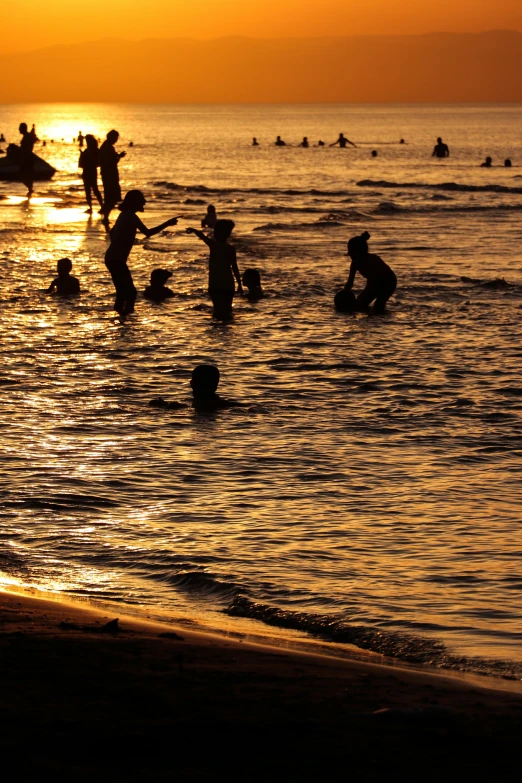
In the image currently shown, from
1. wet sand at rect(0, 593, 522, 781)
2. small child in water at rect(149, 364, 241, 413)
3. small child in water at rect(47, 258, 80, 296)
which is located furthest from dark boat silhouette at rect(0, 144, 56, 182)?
wet sand at rect(0, 593, 522, 781)

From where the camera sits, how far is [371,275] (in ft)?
54.1

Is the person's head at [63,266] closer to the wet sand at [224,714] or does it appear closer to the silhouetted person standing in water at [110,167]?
the silhouetted person standing in water at [110,167]

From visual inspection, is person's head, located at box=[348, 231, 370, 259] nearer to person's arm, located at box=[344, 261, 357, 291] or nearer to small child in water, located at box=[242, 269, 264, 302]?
person's arm, located at box=[344, 261, 357, 291]

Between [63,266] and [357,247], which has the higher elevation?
[357,247]

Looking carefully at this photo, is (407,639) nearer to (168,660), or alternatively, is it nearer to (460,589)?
(460,589)

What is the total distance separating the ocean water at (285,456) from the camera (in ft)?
20.5

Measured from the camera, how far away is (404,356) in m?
13.5

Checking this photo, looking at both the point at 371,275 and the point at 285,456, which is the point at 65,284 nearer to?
the point at 371,275

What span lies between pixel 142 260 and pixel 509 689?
18327 millimetres

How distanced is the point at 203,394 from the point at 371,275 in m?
6.30

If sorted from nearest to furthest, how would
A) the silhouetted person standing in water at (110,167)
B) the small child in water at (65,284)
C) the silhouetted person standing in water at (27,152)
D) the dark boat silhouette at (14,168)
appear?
the small child in water at (65,284) < the silhouetted person standing in water at (110,167) < the silhouetted person standing in water at (27,152) < the dark boat silhouette at (14,168)

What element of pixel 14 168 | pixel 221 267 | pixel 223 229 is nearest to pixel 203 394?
pixel 223 229

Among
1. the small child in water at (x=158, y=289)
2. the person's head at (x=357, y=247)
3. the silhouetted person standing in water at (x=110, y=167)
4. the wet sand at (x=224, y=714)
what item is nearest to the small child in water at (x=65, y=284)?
the small child in water at (x=158, y=289)

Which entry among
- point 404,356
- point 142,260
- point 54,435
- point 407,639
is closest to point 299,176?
point 142,260
